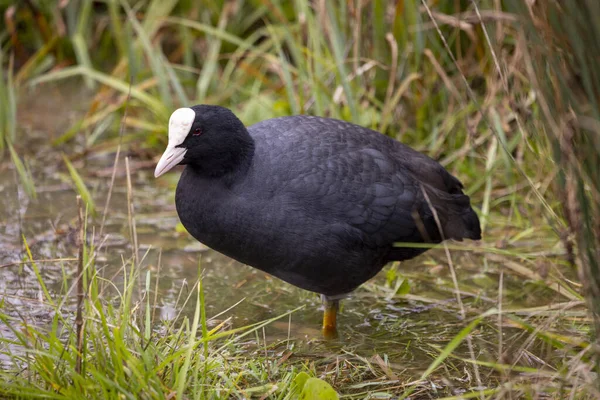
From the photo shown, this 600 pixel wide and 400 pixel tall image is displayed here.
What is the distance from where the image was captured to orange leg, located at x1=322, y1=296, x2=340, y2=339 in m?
3.67

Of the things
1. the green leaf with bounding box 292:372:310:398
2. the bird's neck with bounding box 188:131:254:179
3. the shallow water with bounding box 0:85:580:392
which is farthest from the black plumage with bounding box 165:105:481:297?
the green leaf with bounding box 292:372:310:398

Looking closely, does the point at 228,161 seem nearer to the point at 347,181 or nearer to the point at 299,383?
the point at 347,181

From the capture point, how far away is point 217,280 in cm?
416

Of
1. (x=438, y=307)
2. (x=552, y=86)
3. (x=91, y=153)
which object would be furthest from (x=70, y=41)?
(x=552, y=86)

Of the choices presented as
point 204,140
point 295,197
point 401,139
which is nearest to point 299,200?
point 295,197

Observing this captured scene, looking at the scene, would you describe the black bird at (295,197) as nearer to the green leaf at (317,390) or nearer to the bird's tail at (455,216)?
the bird's tail at (455,216)

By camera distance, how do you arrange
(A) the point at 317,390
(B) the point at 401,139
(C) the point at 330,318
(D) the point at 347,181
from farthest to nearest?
(B) the point at 401,139, (C) the point at 330,318, (D) the point at 347,181, (A) the point at 317,390

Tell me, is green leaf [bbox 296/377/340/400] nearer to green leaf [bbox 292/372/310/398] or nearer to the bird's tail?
green leaf [bbox 292/372/310/398]

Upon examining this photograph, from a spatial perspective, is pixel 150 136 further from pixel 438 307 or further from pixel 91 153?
pixel 438 307

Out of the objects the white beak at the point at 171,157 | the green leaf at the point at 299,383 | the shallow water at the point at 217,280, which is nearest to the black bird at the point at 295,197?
the white beak at the point at 171,157

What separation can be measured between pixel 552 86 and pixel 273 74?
4060 millimetres

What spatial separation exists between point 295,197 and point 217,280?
102 cm

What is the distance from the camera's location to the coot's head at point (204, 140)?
3.31 m

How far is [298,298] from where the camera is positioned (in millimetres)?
4062
